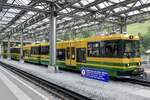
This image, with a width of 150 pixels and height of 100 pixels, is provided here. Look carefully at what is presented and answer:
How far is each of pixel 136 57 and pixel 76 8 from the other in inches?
381

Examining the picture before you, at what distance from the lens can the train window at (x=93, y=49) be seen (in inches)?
735

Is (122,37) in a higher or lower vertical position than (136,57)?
higher

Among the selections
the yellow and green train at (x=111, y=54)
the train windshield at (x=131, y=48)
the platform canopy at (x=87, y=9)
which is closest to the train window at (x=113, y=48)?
the yellow and green train at (x=111, y=54)

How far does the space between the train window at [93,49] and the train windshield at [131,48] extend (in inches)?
98.6

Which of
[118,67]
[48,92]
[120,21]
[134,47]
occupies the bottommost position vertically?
[48,92]

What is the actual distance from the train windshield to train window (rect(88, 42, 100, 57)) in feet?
8.22

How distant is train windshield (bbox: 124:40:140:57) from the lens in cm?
1673

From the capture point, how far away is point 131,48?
17.2 m

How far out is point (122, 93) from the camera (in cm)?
1245

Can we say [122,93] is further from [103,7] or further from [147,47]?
[147,47]

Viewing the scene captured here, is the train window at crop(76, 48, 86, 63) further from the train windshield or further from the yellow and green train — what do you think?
the train windshield

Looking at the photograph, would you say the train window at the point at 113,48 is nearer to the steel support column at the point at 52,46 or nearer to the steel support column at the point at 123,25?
the steel support column at the point at 52,46

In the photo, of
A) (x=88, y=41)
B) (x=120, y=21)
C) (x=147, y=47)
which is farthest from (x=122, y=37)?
(x=147, y=47)

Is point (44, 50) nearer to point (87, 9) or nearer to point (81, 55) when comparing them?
point (87, 9)
